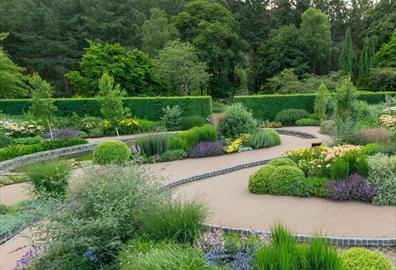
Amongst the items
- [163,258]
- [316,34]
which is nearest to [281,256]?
[163,258]

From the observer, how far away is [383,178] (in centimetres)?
676

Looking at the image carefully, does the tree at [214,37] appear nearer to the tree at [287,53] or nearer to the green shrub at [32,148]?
the tree at [287,53]

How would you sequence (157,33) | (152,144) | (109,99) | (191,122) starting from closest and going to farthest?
(152,144)
(109,99)
(191,122)
(157,33)

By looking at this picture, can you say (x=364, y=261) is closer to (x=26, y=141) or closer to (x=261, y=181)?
(x=261, y=181)

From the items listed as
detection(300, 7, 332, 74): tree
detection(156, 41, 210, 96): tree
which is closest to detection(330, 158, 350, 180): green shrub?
detection(156, 41, 210, 96): tree

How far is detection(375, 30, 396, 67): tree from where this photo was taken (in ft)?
95.9

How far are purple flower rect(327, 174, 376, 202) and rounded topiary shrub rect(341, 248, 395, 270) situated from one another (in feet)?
9.96

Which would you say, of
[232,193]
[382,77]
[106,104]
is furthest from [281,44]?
[232,193]

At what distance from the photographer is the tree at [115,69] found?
23.2m

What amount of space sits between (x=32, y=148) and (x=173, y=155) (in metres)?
4.92

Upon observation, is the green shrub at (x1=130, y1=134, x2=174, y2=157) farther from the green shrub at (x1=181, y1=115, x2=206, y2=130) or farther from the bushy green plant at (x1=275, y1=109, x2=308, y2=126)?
the bushy green plant at (x1=275, y1=109, x2=308, y2=126)

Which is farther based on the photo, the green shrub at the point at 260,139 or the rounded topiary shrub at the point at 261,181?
the green shrub at the point at 260,139

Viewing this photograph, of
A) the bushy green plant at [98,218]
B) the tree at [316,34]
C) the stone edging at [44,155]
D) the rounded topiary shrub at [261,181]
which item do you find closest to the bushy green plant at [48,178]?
the bushy green plant at [98,218]

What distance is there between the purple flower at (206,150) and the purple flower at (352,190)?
16.9 feet
